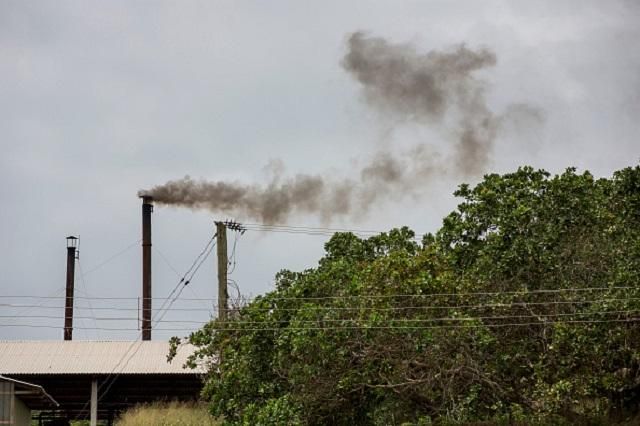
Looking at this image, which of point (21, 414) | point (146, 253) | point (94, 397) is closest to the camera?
point (21, 414)

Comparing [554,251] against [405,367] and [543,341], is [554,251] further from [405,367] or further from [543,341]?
[405,367]

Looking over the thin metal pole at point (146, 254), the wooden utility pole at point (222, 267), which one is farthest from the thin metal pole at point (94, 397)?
the wooden utility pole at point (222, 267)

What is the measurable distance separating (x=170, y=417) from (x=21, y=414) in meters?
5.20

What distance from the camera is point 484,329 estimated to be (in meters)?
26.7

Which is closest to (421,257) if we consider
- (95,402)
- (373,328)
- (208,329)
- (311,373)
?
(373,328)

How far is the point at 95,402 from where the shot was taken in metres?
41.6

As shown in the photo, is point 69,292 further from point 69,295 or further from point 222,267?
point 222,267

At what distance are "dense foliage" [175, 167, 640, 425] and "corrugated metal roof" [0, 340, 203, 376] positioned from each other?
44.1ft

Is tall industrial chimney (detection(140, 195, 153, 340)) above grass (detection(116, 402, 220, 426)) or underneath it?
above

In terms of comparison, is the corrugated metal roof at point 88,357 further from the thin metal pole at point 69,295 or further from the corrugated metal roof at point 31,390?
the corrugated metal roof at point 31,390

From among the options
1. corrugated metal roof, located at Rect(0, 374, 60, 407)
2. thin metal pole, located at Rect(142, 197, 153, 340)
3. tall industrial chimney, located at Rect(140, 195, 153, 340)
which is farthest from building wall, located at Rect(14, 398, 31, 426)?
thin metal pole, located at Rect(142, 197, 153, 340)

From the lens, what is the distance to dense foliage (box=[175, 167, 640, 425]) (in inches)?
1014

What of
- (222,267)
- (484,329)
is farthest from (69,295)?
(484,329)

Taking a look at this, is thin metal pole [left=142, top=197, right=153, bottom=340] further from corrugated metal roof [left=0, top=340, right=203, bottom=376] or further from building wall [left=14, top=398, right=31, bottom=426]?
building wall [left=14, top=398, right=31, bottom=426]
